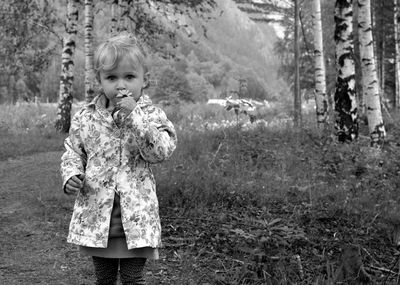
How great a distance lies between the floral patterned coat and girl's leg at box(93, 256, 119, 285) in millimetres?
197

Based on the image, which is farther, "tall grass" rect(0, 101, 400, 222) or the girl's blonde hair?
"tall grass" rect(0, 101, 400, 222)

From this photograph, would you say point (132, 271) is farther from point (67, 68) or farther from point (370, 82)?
point (67, 68)

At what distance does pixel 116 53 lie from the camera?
240 centimetres

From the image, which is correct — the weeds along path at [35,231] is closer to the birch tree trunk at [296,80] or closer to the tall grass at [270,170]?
the tall grass at [270,170]

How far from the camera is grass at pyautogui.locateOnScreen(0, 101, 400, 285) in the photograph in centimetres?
366

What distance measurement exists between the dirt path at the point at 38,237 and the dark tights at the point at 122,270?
1175 mm

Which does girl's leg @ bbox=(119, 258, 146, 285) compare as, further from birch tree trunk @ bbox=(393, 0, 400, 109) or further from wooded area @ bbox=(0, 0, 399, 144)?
birch tree trunk @ bbox=(393, 0, 400, 109)

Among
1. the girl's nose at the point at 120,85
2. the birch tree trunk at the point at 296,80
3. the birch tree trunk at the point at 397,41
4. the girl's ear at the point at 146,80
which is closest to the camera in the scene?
the girl's nose at the point at 120,85

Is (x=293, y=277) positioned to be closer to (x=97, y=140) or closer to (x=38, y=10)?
(x=97, y=140)

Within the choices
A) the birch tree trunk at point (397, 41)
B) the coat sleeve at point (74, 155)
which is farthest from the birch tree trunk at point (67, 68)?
the birch tree trunk at point (397, 41)

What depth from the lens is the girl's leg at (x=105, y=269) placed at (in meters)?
2.53

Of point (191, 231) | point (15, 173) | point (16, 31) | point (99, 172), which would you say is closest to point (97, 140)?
point (99, 172)

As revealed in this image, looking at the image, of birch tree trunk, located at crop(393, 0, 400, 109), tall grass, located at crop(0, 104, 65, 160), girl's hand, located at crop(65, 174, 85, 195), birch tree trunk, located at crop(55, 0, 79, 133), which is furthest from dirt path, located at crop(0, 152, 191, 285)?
birch tree trunk, located at crop(393, 0, 400, 109)

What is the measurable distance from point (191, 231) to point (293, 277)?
145cm
